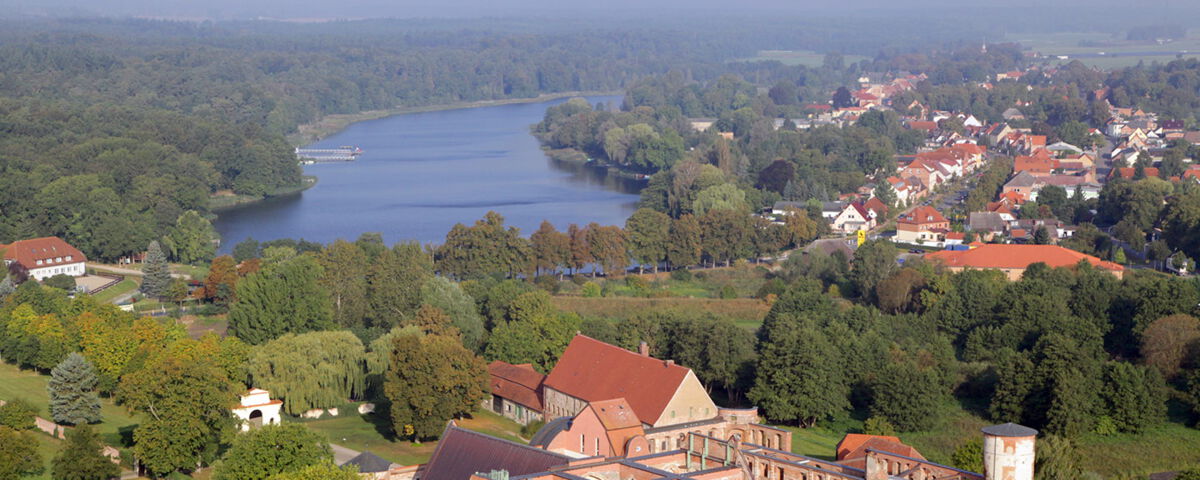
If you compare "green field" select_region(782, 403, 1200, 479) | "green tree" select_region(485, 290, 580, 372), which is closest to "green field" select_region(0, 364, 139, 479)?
"green tree" select_region(485, 290, 580, 372)

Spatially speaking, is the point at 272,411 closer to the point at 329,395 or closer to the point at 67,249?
the point at 329,395

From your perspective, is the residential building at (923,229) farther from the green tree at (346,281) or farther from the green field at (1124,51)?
the green field at (1124,51)

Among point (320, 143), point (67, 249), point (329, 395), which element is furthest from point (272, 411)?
point (320, 143)

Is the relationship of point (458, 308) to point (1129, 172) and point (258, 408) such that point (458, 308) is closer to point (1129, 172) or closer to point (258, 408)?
point (258, 408)

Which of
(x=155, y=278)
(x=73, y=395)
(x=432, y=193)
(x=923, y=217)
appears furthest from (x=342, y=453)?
(x=432, y=193)

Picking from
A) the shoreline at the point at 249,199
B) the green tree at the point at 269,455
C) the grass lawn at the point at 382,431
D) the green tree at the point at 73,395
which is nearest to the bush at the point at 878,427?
the grass lawn at the point at 382,431

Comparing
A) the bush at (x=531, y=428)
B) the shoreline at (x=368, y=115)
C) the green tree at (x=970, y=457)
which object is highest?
the green tree at (x=970, y=457)
